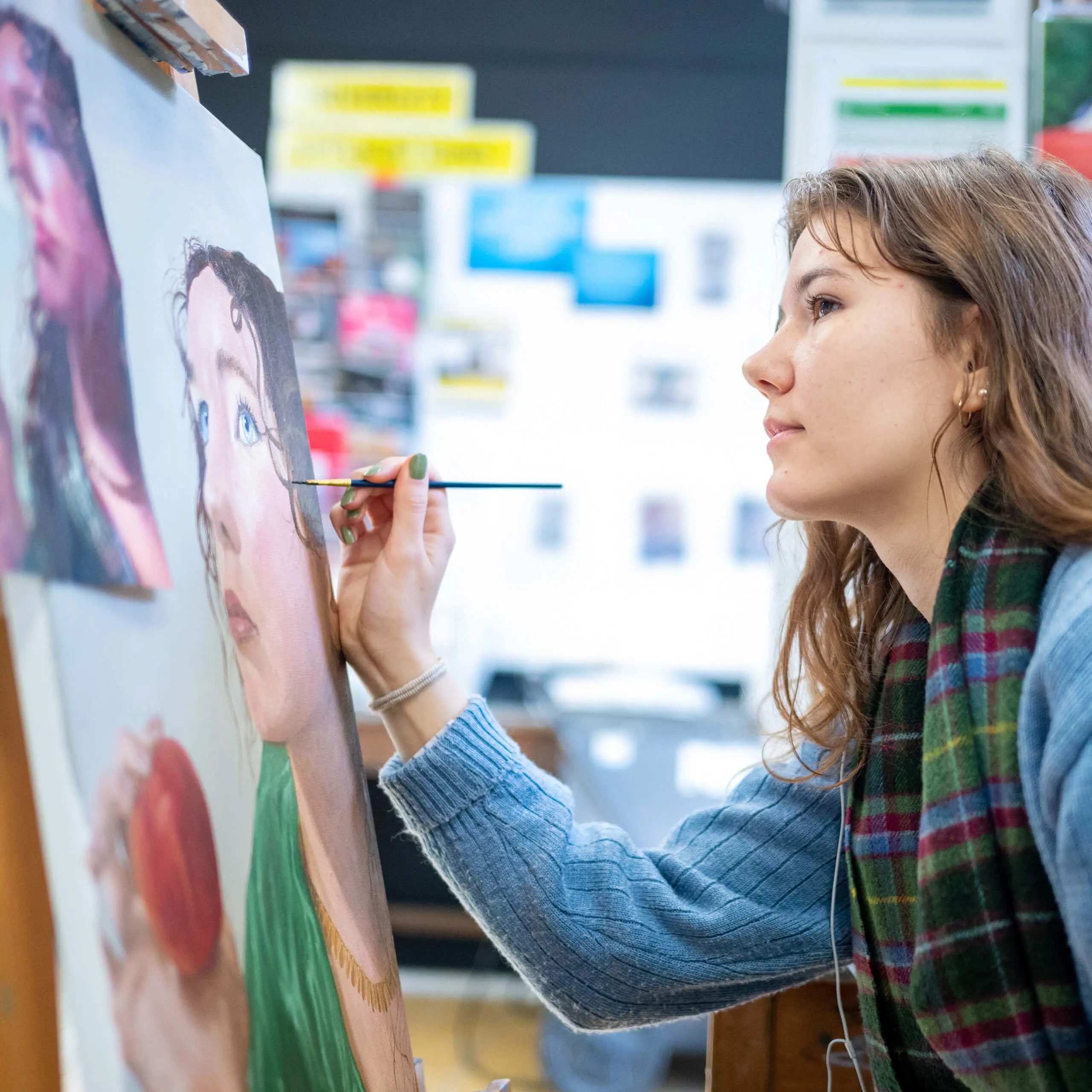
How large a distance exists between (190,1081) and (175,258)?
1.64ft

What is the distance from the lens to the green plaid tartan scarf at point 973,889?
76 centimetres

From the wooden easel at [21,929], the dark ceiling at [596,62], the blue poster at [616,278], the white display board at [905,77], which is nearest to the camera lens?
the wooden easel at [21,929]

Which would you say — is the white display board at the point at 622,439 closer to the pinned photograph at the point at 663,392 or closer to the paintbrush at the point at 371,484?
the pinned photograph at the point at 663,392

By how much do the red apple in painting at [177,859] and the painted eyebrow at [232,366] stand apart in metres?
0.29

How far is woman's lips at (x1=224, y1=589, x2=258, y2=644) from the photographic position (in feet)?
2.48

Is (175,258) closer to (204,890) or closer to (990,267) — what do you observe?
(204,890)

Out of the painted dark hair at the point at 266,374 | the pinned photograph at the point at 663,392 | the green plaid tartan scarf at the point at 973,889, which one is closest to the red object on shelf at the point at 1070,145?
the green plaid tartan scarf at the point at 973,889

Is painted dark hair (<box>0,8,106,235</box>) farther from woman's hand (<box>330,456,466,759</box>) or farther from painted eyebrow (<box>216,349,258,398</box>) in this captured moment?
woman's hand (<box>330,456,466,759</box>)

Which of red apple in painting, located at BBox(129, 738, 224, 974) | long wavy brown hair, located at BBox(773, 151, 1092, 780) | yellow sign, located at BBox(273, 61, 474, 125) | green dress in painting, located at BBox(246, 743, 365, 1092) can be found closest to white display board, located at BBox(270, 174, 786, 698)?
yellow sign, located at BBox(273, 61, 474, 125)

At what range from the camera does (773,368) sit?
0.97m

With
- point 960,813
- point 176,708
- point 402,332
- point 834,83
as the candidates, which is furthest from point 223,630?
point 402,332

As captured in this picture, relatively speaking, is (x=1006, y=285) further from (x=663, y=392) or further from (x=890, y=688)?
(x=663, y=392)

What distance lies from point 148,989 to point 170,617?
0.21 meters

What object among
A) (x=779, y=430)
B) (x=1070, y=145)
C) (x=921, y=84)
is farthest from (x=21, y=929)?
(x=921, y=84)
